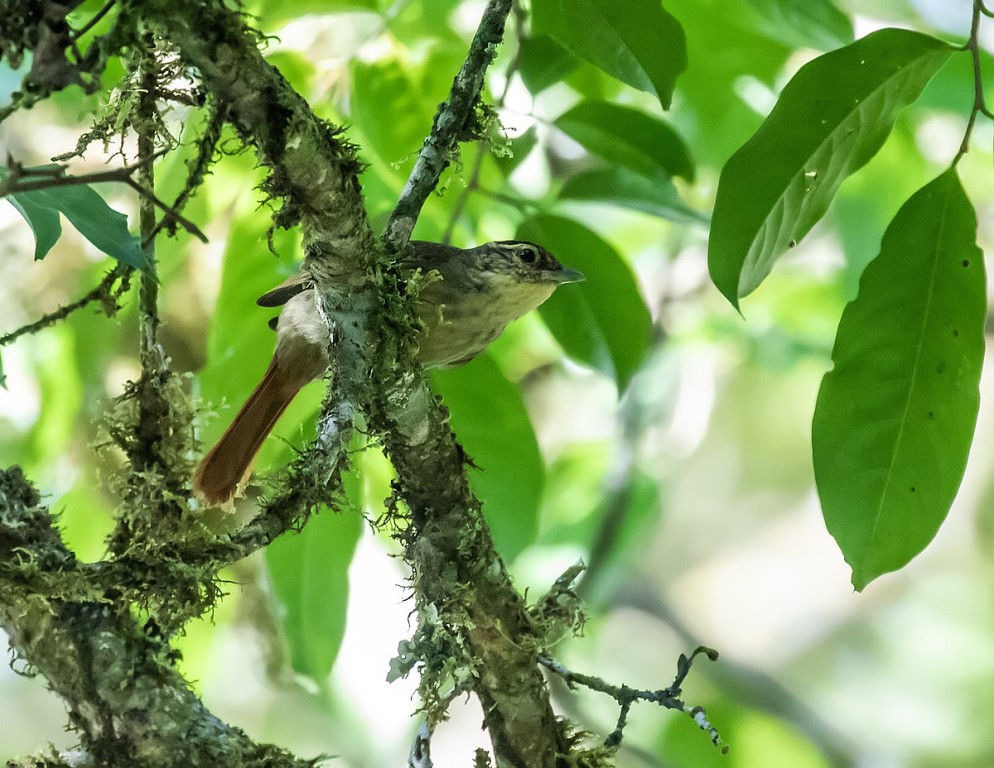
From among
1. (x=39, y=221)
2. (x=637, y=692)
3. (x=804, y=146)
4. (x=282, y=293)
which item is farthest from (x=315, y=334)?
(x=804, y=146)

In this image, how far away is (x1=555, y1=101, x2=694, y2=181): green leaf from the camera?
8.26 feet

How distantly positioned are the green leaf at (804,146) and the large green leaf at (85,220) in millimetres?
912

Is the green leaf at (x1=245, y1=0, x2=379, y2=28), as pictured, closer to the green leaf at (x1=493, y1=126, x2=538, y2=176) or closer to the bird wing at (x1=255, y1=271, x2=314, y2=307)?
the green leaf at (x1=493, y1=126, x2=538, y2=176)

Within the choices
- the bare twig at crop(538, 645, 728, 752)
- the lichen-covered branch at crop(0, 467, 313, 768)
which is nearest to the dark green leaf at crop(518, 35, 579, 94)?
the bare twig at crop(538, 645, 728, 752)

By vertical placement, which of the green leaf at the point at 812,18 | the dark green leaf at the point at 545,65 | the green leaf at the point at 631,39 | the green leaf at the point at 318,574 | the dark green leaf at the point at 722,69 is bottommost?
the green leaf at the point at 318,574

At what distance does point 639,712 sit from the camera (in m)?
4.61

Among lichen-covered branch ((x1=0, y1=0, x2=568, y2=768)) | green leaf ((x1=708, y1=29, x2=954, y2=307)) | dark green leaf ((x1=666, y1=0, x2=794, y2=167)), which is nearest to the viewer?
lichen-covered branch ((x1=0, y1=0, x2=568, y2=768))

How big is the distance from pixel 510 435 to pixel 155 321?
776 mm

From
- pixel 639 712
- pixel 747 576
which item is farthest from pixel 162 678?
pixel 747 576

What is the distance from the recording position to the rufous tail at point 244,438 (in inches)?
106

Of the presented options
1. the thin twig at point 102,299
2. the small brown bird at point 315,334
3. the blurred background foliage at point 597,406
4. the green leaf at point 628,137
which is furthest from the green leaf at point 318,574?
the green leaf at point 628,137

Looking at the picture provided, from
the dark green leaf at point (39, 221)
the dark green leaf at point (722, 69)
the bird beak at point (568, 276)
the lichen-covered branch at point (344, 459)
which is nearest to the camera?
the lichen-covered branch at point (344, 459)

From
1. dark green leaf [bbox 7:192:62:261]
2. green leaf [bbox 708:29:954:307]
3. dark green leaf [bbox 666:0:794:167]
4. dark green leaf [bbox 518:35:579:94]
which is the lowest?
dark green leaf [bbox 7:192:62:261]

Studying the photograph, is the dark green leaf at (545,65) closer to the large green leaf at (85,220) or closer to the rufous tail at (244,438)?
the rufous tail at (244,438)
